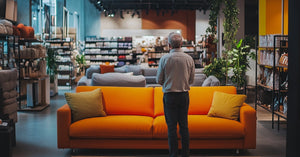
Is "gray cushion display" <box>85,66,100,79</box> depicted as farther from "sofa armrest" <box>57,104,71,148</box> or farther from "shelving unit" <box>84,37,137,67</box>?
"shelving unit" <box>84,37,137,67</box>

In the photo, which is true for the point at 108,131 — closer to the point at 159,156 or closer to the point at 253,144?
the point at 159,156

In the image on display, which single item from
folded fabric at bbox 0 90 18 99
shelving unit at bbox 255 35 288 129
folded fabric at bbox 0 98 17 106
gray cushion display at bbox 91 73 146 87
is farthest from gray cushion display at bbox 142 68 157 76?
folded fabric at bbox 0 98 17 106

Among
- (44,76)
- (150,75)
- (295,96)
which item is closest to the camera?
(295,96)

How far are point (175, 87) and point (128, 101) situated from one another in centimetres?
149

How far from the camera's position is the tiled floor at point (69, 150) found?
5082mm

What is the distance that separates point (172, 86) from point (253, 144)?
1547mm

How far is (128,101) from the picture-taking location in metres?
5.60

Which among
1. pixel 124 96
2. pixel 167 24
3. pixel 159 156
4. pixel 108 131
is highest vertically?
pixel 167 24

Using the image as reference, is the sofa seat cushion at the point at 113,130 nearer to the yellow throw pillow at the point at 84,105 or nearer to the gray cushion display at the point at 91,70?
the yellow throw pillow at the point at 84,105

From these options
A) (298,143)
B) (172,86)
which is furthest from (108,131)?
(298,143)

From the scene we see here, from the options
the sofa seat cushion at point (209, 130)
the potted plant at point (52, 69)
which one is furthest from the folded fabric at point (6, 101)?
the potted plant at point (52, 69)

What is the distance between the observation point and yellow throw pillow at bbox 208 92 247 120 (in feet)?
17.1

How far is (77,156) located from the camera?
4.95 m

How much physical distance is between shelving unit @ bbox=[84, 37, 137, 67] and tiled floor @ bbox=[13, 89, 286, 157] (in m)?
11.9
